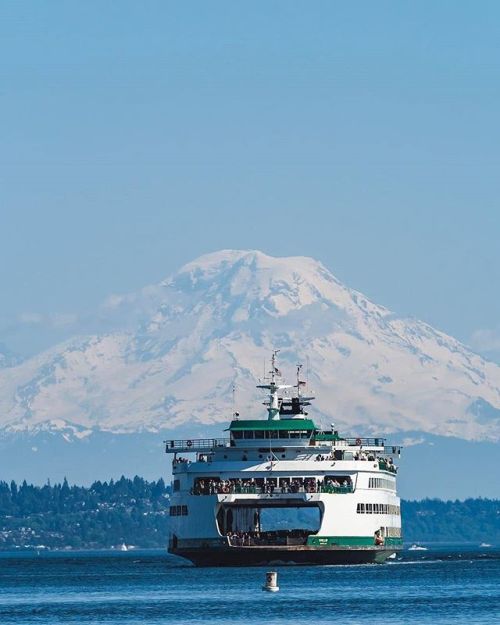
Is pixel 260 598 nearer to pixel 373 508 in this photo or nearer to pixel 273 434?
pixel 273 434

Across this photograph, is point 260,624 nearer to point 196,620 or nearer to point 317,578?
point 196,620

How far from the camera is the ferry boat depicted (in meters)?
184

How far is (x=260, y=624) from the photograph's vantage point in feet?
436

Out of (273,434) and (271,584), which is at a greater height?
(273,434)

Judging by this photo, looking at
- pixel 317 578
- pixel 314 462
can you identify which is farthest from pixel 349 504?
pixel 317 578

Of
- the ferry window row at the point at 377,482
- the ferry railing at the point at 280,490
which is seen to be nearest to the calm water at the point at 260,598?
the ferry railing at the point at 280,490

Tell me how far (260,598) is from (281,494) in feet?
110

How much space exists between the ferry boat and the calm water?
170 centimetres

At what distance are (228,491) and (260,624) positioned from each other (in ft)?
175

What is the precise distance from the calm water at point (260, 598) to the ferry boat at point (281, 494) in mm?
1700

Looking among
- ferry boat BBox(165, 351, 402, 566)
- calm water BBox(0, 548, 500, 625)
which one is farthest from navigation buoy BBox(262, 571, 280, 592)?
ferry boat BBox(165, 351, 402, 566)

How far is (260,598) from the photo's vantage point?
151 meters

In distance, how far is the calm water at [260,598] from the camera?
138 metres

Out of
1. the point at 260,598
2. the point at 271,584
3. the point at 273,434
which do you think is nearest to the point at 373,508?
the point at 273,434
